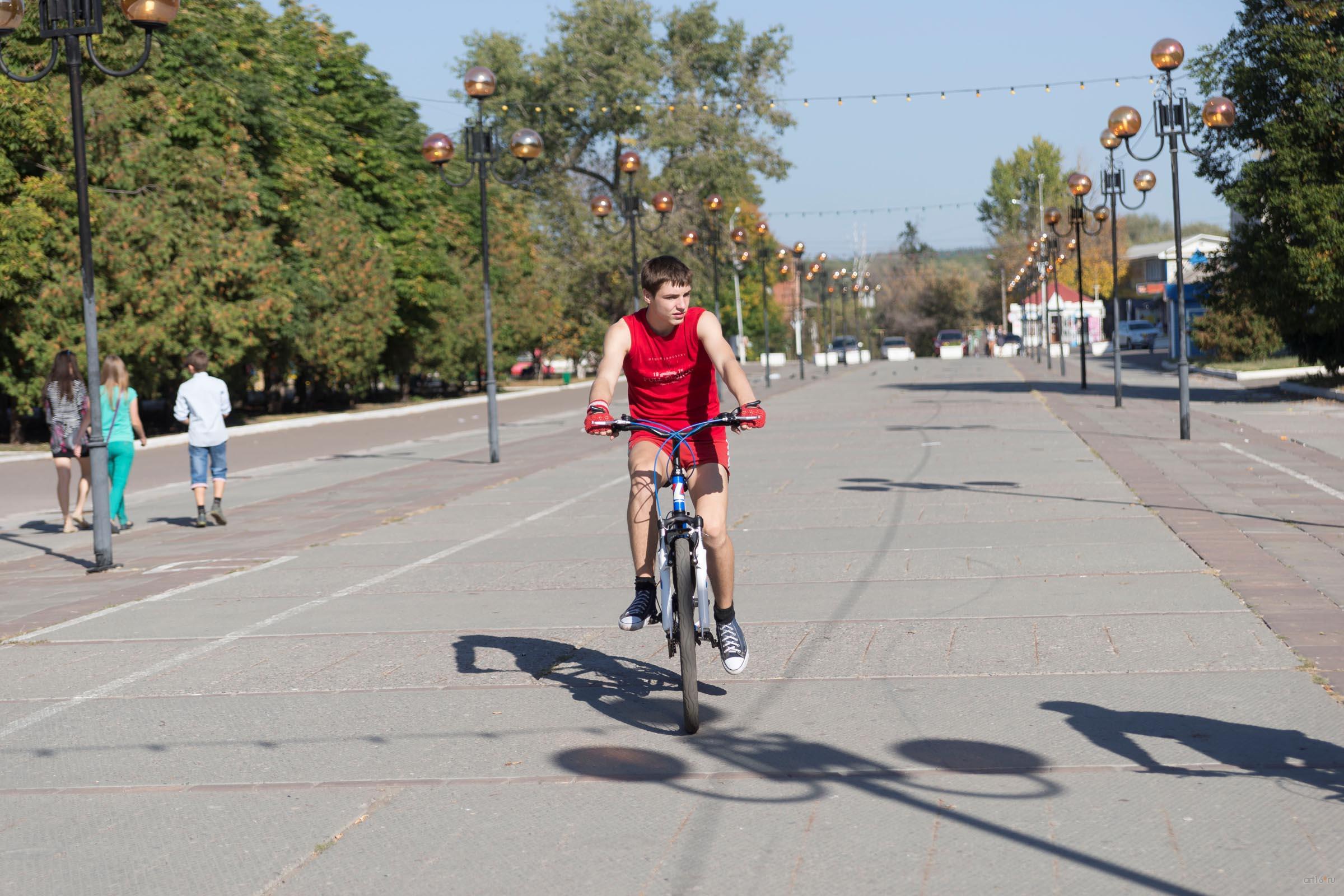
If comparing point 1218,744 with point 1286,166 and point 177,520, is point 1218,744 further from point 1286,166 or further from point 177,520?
point 1286,166

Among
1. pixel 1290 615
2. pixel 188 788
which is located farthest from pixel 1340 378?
pixel 188 788

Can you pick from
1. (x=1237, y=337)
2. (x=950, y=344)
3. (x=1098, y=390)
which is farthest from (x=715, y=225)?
(x=950, y=344)

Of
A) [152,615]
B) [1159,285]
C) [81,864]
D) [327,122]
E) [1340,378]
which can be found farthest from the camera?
[1159,285]

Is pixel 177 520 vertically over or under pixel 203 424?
under

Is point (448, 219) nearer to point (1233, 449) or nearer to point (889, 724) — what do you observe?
point (1233, 449)

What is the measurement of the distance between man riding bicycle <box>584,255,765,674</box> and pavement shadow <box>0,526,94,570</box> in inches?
282

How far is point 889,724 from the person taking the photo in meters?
5.67

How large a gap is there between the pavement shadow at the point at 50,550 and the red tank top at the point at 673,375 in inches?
284

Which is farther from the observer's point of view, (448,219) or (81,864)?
(448,219)

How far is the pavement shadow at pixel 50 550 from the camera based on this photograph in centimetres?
1228

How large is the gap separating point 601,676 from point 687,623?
50.2 inches

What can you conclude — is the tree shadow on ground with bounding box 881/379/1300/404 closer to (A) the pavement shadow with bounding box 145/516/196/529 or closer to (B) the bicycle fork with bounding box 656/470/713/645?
(A) the pavement shadow with bounding box 145/516/196/529

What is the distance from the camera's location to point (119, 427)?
14.3m

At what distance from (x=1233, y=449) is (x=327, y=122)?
36.0 m
